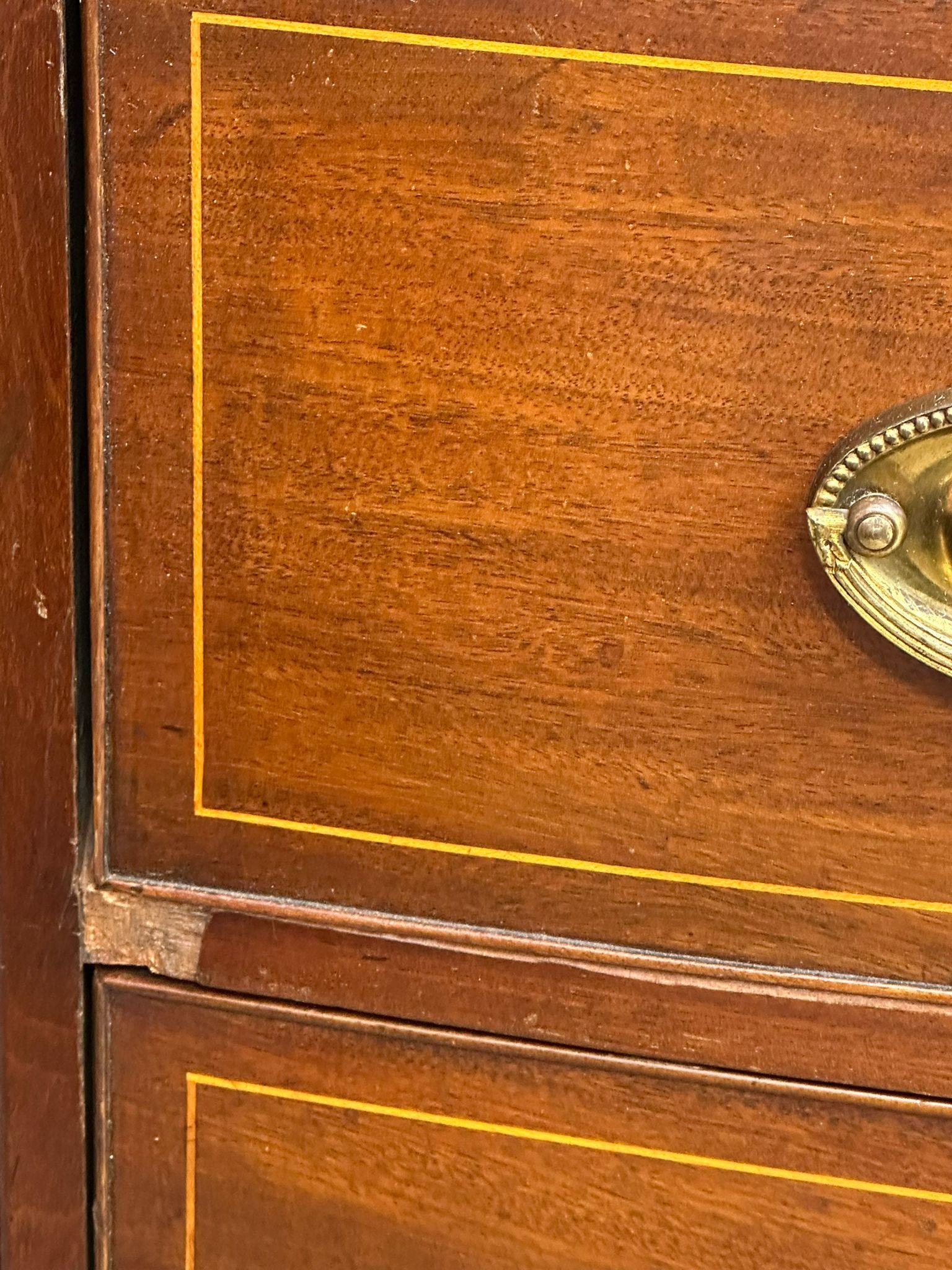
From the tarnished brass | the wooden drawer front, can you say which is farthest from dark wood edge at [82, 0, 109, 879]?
the tarnished brass

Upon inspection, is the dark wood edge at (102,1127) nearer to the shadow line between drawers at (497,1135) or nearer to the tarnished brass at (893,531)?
the shadow line between drawers at (497,1135)

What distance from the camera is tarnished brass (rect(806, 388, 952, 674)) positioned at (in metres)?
0.35

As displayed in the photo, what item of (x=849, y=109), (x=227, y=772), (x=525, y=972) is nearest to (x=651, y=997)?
(x=525, y=972)

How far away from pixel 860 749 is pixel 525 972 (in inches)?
5.4

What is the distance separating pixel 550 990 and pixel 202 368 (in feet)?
0.78

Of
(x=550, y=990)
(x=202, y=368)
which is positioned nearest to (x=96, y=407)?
(x=202, y=368)

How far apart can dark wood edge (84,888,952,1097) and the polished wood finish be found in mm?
26

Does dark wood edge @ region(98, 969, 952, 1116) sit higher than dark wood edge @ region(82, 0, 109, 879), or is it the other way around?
dark wood edge @ region(82, 0, 109, 879)

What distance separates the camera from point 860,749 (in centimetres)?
38

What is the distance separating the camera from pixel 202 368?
38 cm

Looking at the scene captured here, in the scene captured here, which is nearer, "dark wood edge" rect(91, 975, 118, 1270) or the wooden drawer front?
the wooden drawer front

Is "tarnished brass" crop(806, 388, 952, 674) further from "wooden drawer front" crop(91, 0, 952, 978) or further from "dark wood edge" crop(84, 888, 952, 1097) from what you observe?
"dark wood edge" crop(84, 888, 952, 1097)

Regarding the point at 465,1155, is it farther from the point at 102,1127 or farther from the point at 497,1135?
the point at 102,1127

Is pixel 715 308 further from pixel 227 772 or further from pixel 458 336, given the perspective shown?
pixel 227 772
